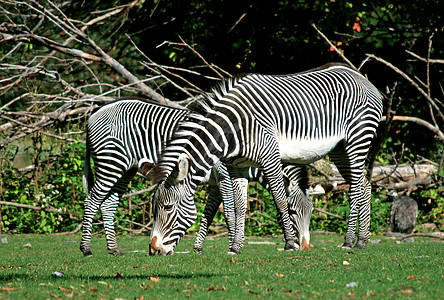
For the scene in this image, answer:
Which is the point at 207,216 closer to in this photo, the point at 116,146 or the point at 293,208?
the point at 293,208

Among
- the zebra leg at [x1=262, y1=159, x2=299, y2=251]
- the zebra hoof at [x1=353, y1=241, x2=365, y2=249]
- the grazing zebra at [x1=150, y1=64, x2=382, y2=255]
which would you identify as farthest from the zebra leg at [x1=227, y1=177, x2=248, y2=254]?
the zebra hoof at [x1=353, y1=241, x2=365, y2=249]

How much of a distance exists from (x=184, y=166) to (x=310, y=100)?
8.80ft

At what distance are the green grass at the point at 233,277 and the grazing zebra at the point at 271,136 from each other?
81cm

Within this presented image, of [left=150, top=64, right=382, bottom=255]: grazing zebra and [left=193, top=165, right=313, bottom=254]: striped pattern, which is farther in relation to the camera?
[left=193, top=165, right=313, bottom=254]: striped pattern

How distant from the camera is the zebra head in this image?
25.0 ft

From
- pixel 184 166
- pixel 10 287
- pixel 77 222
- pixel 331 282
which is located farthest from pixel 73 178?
pixel 331 282

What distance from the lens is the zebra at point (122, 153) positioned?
8.98 meters

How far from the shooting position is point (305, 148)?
8.83 meters

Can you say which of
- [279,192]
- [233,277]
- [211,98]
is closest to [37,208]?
[211,98]

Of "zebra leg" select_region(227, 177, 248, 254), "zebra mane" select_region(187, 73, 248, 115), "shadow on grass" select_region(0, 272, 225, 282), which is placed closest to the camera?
"shadow on grass" select_region(0, 272, 225, 282)

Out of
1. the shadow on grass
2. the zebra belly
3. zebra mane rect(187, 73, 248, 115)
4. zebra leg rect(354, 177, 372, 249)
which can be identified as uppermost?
zebra mane rect(187, 73, 248, 115)

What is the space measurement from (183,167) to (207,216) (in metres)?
2.02

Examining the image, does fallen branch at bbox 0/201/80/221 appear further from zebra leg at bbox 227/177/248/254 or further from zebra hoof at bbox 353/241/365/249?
zebra hoof at bbox 353/241/365/249

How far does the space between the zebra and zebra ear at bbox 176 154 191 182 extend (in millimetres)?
1068
